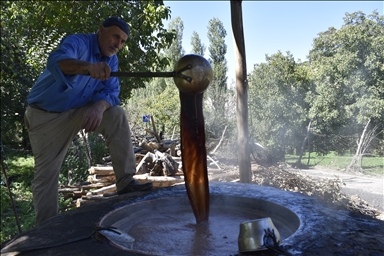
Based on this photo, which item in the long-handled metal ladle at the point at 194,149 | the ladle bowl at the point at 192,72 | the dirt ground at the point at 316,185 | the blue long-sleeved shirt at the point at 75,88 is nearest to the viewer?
the ladle bowl at the point at 192,72

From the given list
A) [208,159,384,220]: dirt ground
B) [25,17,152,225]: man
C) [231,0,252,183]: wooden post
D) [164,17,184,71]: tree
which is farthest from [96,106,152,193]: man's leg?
[164,17,184,71]: tree

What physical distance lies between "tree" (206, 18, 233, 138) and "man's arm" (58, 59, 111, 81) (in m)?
8.12

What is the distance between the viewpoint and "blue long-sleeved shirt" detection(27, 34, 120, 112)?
201cm

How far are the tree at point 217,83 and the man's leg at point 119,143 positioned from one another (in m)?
7.36

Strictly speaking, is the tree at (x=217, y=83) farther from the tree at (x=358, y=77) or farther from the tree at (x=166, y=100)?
the tree at (x=358, y=77)

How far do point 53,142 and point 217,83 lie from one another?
11.6 meters

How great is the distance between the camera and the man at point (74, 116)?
6.82ft

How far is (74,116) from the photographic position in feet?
7.30

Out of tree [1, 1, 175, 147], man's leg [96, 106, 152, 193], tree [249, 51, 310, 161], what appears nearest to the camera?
man's leg [96, 106, 152, 193]

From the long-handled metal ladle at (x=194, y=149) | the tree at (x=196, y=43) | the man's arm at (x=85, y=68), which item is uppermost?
the tree at (x=196, y=43)

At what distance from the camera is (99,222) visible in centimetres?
156

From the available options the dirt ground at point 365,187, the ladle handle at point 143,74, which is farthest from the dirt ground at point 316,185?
the ladle handle at point 143,74

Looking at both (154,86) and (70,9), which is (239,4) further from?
(154,86)

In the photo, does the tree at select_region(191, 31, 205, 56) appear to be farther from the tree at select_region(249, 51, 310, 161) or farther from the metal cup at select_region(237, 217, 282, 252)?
the metal cup at select_region(237, 217, 282, 252)
